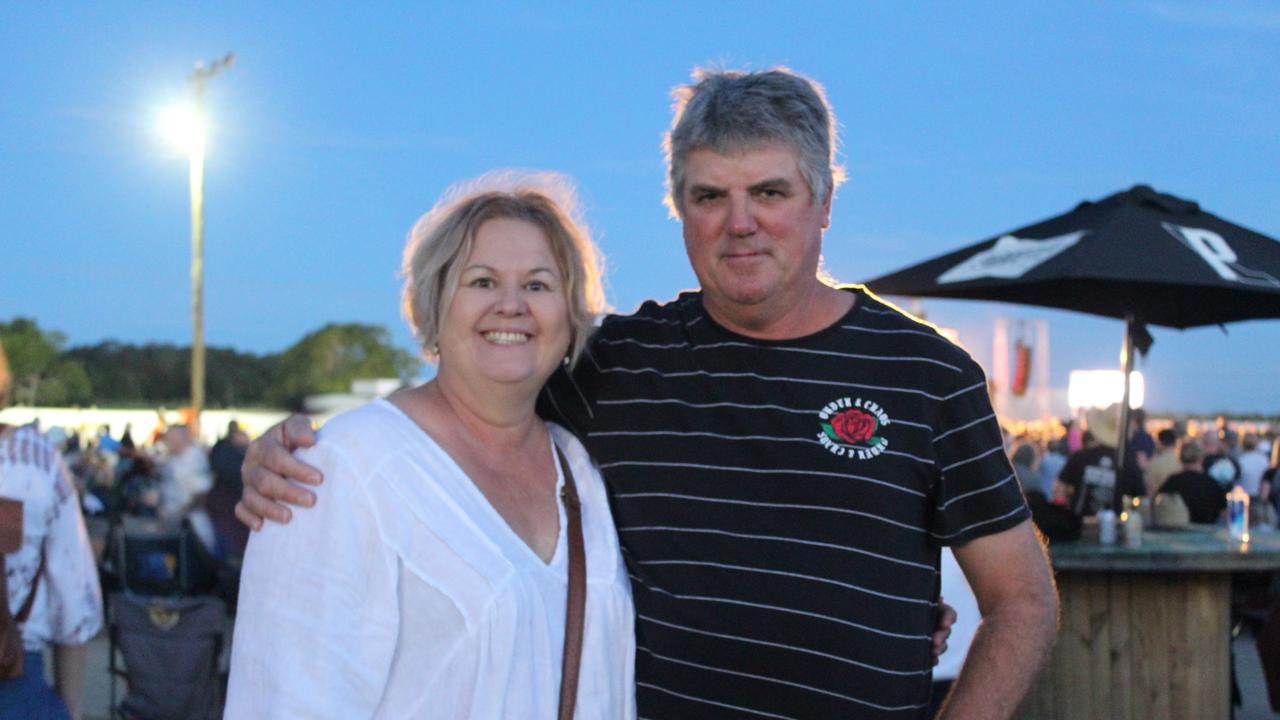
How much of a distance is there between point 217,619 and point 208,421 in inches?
603

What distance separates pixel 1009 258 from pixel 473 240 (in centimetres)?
498

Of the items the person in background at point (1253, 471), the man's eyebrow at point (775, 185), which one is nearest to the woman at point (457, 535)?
the man's eyebrow at point (775, 185)

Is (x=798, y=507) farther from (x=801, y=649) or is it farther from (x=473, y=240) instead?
(x=473, y=240)

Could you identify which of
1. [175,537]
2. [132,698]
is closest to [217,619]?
[132,698]

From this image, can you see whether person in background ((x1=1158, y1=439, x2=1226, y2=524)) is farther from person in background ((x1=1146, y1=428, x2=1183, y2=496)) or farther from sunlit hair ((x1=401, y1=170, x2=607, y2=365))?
sunlit hair ((x1=401, y1=170, x2=607, y2=365))

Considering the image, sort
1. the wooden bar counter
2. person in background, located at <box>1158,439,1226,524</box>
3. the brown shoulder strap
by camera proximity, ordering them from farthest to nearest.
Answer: person in background, located at <box>1158,439,1226,524</box>
the wooden bar counter
the brown shoulder strap

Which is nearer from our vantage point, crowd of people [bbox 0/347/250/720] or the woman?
the woman

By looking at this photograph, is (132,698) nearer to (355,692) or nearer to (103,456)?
(355,692)

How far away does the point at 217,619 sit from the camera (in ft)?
21.6

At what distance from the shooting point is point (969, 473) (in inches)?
91.8

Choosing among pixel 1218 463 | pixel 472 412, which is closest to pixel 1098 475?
pixel 472 412

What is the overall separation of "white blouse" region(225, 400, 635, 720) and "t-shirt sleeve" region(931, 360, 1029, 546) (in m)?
0.82

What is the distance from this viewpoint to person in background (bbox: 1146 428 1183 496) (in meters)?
11.9

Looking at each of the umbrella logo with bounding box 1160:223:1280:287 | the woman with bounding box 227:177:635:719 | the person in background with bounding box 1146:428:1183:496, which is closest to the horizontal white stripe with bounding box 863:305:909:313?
the woman with bounding box 227:177:635:719
